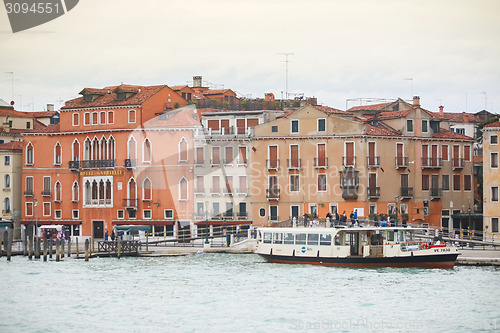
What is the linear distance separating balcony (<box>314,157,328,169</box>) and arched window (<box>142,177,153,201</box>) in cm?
1098

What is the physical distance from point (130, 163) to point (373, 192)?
15.7 m

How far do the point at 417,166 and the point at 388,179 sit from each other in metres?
2.34

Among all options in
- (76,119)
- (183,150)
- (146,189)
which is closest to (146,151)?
(146,189)

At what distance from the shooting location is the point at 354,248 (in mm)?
48750

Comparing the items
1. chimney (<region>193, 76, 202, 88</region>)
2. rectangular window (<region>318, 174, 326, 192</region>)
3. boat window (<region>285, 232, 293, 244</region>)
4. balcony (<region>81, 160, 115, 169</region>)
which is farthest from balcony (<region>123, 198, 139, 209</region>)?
boat window (<region>285, 232, 293, 244</region>)

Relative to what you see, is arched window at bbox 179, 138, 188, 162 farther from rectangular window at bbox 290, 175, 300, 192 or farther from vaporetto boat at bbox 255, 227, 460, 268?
vaporetto boat at bbox 255, 227, 460, 268

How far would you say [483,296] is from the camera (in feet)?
126

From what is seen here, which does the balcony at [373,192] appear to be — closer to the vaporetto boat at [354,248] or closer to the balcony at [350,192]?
the balcony at [350,192]

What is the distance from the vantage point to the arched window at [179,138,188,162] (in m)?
65.4

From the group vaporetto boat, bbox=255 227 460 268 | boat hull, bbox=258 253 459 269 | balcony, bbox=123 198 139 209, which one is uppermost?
balcony, bbox=123 198 139 209

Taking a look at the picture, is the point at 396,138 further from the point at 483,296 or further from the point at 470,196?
the point at 483,296

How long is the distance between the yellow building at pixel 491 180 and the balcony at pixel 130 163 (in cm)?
2210

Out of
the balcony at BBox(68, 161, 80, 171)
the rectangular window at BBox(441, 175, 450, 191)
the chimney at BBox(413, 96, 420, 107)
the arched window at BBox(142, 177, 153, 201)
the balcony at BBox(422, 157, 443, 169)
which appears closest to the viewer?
the balcony at BBox(422, 157, 443, 169)

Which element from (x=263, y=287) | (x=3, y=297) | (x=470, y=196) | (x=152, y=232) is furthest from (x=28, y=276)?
(x=470, y=196)
